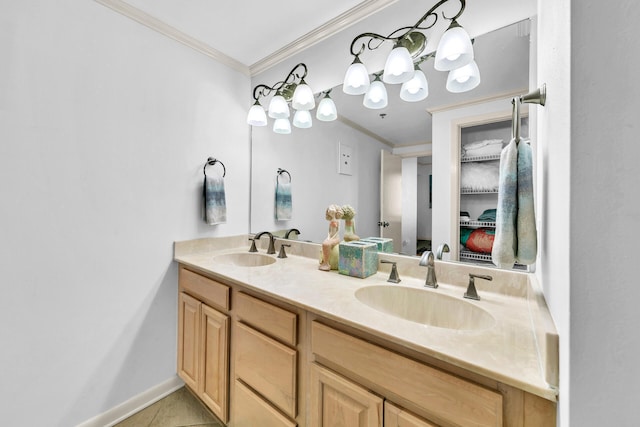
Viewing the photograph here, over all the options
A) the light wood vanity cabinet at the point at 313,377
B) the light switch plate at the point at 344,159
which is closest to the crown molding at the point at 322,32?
the light switch plate at the point at 344,159

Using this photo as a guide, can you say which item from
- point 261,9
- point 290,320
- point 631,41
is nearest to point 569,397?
point 631,41

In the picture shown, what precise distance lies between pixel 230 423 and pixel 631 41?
6.01 ft

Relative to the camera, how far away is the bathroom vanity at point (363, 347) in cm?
59

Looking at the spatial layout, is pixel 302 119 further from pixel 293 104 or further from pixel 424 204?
pixel 424 204

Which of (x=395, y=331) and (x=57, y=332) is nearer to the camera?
(x=395, y=331)

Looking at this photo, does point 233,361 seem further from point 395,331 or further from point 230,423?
point 395,331

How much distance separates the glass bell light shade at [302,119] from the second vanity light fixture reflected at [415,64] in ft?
1.55

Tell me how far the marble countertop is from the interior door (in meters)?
0.15

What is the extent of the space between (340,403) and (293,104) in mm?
1609

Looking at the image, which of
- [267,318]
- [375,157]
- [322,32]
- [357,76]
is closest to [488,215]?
[375,157]

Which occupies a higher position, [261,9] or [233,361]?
[261,9]

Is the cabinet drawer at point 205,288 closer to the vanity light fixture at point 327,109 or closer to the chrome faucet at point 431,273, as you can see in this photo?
the chrome faucet at point 431,273

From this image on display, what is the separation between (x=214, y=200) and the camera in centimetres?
179

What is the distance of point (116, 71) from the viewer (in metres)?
1.43
